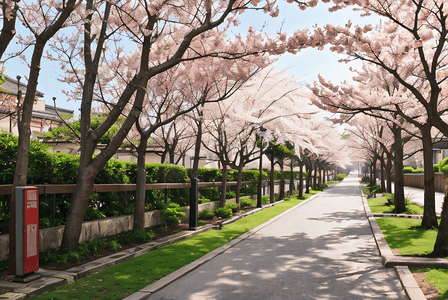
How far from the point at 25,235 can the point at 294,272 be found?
16.9ft

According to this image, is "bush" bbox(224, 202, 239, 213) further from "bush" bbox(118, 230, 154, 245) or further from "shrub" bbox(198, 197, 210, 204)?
"bush" bbox(118, 230, 154, 245)

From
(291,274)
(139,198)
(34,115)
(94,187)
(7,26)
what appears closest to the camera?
(7,26)

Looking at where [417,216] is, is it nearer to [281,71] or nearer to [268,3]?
[281,71]

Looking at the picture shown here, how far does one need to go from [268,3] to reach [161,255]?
681 centimetres

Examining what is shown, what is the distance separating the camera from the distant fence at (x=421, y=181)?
3118 cm

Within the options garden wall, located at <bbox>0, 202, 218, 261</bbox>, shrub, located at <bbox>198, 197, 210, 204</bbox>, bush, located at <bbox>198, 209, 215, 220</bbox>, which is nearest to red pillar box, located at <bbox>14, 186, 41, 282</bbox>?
garden wall, located at <bbox>0, 202, 218, 261</bbox>

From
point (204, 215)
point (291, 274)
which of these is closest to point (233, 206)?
point (204, 215)

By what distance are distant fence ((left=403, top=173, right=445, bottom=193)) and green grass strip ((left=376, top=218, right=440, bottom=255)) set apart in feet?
66.1

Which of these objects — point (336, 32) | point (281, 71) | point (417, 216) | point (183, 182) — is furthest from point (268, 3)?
point (417, 216)

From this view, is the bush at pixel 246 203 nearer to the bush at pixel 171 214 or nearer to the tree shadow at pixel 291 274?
the bush at pixel 171 214

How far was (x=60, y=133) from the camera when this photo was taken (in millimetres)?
24875

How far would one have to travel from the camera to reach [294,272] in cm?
719

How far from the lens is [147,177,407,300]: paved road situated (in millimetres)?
5844

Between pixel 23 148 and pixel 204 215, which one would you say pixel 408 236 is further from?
pixel 23 148
